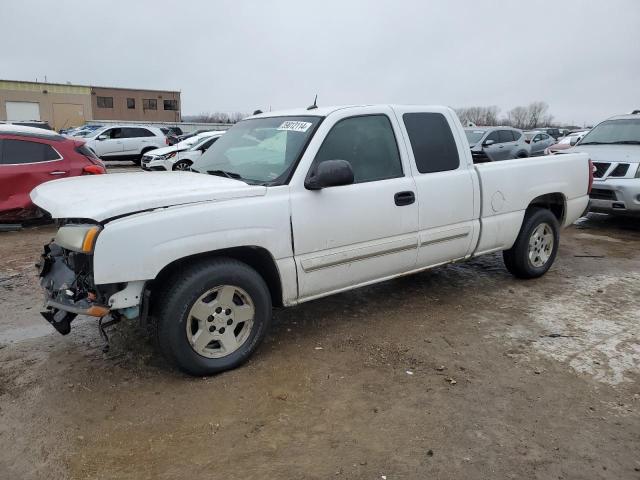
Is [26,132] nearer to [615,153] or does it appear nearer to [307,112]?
[307,112]

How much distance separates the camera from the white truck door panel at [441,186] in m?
4.43

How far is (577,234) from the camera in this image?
8.28 metres

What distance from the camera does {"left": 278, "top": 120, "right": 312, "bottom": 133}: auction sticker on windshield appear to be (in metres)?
4.05

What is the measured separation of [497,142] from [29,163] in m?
13.3

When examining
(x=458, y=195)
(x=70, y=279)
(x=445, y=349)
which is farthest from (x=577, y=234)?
(x=70, y=279)

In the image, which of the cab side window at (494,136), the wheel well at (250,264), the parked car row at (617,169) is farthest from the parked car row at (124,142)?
the wheel well at (250,264)

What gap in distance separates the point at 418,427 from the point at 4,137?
767 cm

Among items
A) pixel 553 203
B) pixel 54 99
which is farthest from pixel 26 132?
pixel 54 99

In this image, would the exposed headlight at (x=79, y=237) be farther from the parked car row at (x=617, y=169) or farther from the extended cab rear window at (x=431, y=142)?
the parked car row at (x=617, y=169)

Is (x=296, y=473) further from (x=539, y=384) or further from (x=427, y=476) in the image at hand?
(x=539, y=384)

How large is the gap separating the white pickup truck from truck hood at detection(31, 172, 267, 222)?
0.01 metres

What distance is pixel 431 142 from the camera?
15.1 ft

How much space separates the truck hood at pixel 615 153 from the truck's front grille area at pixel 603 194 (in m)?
0.55

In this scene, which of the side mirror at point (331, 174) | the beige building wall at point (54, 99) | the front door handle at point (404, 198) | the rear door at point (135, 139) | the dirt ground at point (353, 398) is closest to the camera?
the dirt ground at point (353, 398)
